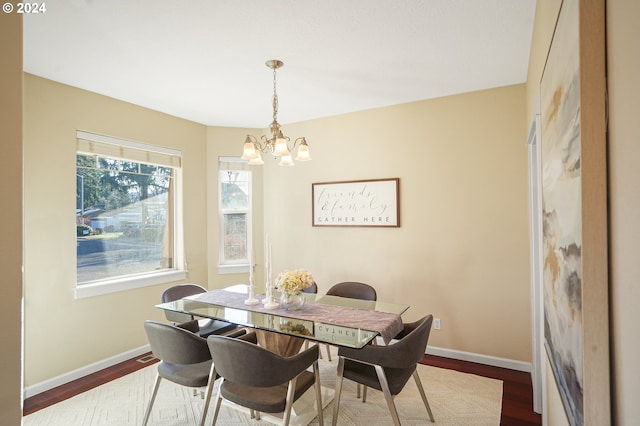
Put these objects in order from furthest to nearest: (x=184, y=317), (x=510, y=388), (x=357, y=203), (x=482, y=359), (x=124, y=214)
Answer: (x=357, y=203) < (x=124, y=214) < (x=482, y=359) < (x=184, y=317) < (x=510, y=388)

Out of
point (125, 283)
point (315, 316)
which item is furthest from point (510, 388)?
point (125, 283)

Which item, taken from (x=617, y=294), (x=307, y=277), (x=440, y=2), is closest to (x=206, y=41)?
(x=440, y=2)

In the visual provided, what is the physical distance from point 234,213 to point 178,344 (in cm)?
273

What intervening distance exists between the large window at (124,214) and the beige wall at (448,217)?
1839mm

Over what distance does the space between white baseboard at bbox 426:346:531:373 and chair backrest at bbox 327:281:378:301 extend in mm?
1045

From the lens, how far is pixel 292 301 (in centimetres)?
262

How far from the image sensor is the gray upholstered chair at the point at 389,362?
2061mm

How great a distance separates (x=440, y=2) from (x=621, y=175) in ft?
5.76

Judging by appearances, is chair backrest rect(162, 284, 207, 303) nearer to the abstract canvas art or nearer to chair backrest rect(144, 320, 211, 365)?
chair backrest rect(144, 320, 211, 365)

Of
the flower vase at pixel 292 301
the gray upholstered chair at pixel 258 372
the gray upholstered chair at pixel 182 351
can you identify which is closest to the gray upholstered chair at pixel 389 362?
the gray upholstered chair at pixel 258 372

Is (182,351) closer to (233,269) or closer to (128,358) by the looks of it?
(128,358)

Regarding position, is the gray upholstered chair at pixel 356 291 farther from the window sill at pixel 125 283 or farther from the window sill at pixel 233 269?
the window sill at pixel 125 283

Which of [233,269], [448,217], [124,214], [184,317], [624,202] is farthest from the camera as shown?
[233,269]
